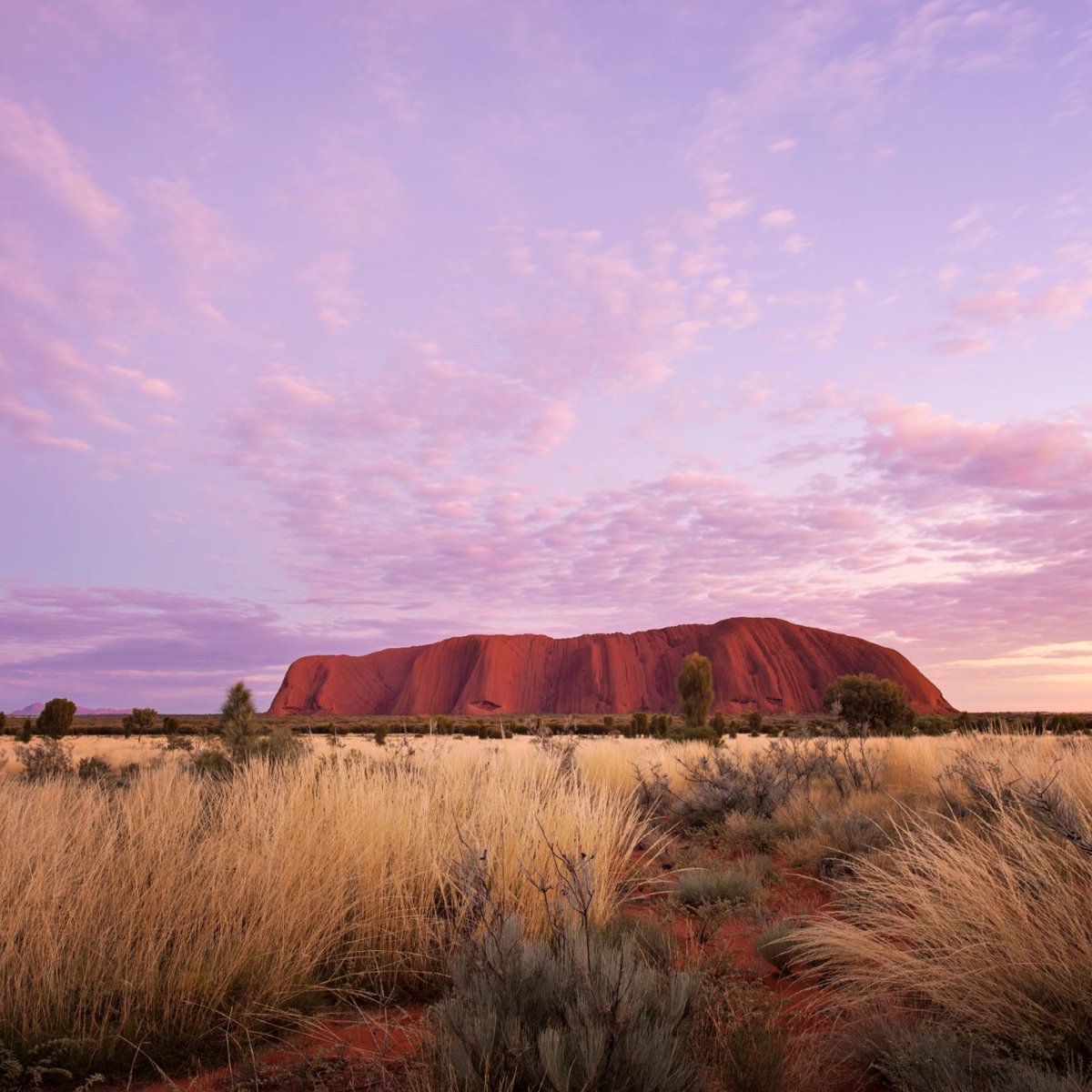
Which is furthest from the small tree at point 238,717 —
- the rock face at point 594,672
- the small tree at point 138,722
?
the rock face at point 594,672

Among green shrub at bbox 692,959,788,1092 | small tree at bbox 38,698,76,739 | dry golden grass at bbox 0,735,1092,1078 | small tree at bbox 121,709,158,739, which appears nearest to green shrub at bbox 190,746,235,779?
dry golden grass at bbox 0,735,1092,1078

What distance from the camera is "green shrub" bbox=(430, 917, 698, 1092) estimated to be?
7.21ft

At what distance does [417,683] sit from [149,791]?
112 metres

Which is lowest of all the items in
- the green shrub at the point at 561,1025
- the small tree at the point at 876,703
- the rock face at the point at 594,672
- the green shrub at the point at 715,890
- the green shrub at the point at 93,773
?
the green shrub at the point at 715,890

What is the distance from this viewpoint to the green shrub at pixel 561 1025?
7.21 feet

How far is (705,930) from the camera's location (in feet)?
16.2

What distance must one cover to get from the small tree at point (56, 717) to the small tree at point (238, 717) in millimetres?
22098

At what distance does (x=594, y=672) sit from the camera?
111125mm

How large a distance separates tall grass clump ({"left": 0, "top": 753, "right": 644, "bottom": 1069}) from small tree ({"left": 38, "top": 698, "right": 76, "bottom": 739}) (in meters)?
33.8

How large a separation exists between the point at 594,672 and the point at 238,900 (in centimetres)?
10888

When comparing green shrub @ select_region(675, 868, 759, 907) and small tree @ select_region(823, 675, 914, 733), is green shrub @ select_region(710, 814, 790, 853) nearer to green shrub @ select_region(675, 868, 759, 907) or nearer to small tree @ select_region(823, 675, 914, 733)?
green shrub @ select_region(675, 868, 759, 907)

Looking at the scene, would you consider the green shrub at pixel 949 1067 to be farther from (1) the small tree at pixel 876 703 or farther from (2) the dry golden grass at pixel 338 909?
(1) the small tree at pixel 876 703

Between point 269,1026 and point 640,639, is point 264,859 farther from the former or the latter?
point 640,639

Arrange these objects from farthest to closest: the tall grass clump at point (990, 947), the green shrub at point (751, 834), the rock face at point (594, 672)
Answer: the rock face at point (594, 672) → the green shrub at point (751, 834) → the tall grass clump at point (990, 947)
